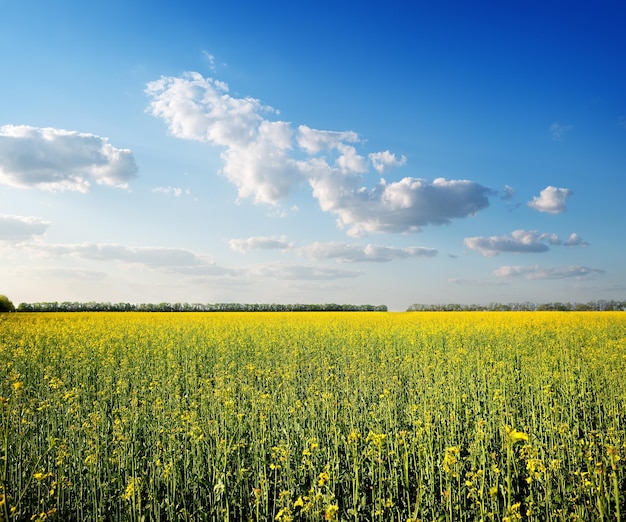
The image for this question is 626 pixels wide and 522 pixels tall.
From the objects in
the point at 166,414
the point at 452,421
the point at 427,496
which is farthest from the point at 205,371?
the point at 427,496

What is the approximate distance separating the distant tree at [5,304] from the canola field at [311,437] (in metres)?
39.7

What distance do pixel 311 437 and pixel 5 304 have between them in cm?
5674

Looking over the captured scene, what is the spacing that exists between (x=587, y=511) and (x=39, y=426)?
28.1ft

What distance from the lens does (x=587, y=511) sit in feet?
16.2

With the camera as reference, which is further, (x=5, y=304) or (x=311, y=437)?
(x=5, y=304)

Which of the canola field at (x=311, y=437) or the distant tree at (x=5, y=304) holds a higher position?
the distant tree at (x=5, y=304)

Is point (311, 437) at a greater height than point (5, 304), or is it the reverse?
point (5, 304)

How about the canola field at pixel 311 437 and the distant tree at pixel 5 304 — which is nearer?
the canola field at pixel 311 437

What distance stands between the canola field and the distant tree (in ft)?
130

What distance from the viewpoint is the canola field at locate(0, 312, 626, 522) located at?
485 centimetres

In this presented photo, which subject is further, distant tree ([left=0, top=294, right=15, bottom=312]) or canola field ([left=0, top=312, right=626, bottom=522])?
distant tree ([left=0, top=294, right=15, bottom=312])

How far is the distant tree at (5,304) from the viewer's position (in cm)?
5038

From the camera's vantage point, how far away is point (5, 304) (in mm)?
50875

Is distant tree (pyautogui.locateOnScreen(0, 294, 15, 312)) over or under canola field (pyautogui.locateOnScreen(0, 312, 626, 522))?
over
